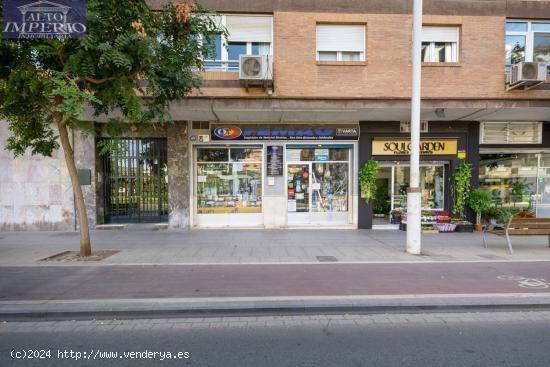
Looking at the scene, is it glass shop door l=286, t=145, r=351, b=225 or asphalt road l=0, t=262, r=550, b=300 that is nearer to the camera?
asphalt road l=0, t=262, r=550, b=300

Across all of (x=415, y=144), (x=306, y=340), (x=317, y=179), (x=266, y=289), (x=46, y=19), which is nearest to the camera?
(x=306, y=340)

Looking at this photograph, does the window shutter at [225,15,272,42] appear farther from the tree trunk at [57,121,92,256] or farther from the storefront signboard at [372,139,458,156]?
the tree trunk at [57,121,92,256]

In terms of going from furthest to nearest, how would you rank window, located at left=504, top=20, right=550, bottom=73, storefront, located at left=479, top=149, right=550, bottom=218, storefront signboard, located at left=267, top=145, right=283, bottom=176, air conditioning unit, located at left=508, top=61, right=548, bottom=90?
storefront, located at left=479, top=149, right=550, bottom=218, storefront signboard, located at left=267, top=145, right=283, bottom=176, window, located at left=504, top=20, right=550, bottom=73, air conditioning unit, located at left=508, top=61, right=548, bottom=90

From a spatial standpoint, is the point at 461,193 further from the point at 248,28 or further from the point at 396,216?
the point at 248,28

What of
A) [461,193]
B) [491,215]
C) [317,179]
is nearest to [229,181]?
[317,179]

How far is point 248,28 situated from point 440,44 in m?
6.14

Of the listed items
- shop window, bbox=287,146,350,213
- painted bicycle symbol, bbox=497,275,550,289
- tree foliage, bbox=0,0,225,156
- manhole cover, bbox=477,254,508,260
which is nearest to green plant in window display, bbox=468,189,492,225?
manhole cover, bbox=477,254,508,260

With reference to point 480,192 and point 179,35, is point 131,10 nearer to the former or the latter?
point 179,35

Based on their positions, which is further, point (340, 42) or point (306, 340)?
point (340, 42)

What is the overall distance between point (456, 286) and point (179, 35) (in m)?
6.99

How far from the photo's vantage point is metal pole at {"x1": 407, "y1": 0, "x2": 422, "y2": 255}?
22.8 feet

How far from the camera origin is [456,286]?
5.11m

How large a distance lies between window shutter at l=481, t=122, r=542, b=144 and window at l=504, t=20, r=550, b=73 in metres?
1.91

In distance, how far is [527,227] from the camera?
7.33 metres
